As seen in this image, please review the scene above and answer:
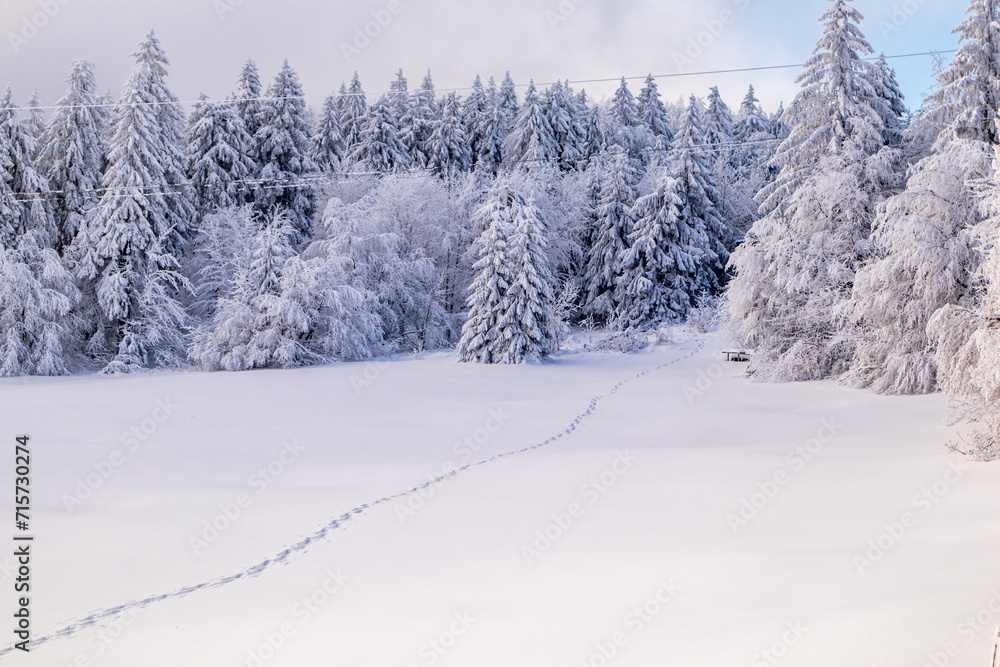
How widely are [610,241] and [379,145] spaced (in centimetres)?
1507

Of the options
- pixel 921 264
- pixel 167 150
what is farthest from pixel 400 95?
pixel 921 264

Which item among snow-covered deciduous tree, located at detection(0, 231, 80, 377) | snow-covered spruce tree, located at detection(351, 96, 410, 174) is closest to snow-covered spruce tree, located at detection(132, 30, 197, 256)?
snow-covered deciduous tree, located at detection(0, 231, 80, 377)

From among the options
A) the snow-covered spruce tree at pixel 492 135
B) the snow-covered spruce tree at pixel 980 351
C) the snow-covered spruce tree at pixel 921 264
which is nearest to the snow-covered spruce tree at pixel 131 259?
the snow-covered spruce tree at pixel 921 264

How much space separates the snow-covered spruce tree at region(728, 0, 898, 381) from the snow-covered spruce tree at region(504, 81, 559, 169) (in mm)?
22969

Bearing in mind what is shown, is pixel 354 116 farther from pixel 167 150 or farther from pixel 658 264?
pixel 658 264

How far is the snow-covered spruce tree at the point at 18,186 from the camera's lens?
27.3 meters

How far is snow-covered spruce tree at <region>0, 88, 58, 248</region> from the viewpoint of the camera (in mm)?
27344

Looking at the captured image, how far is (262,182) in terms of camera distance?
34.8m

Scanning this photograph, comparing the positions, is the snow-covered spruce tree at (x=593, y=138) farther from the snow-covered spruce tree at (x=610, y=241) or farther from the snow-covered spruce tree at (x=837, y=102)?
the snow-covered spruce tree at (x=837, y=102)

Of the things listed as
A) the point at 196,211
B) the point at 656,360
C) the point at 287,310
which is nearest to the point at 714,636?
the point at 287,310

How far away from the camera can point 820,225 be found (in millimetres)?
20578

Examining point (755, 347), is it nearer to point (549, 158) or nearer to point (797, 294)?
point (797, 294)

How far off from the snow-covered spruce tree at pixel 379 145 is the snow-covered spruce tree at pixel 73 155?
14787 mm

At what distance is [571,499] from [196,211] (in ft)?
99.1
